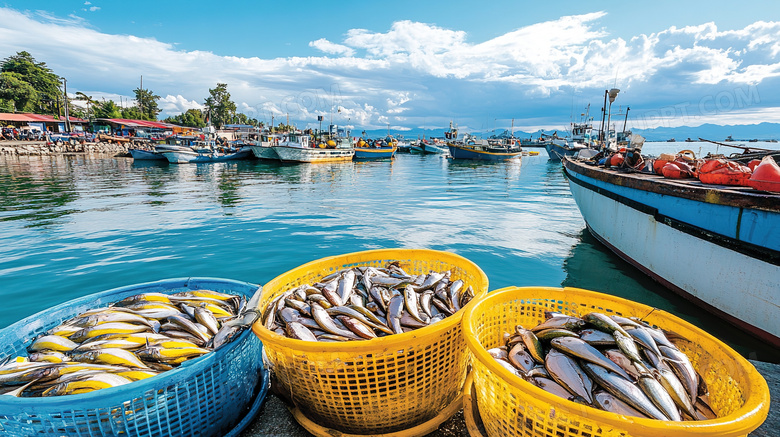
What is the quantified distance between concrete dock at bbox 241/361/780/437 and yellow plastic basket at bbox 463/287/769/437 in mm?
523

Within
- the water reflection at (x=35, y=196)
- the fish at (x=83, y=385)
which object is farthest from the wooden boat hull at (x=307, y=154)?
the fish at (x=83, y=385)

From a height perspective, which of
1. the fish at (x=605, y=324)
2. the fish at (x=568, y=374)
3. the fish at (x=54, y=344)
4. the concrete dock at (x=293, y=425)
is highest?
the fish at (x=605, y=324)

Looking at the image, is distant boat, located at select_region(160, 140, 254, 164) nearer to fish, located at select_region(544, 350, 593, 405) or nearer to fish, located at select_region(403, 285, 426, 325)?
fish, located at select_region(403, 285, 426, 325)

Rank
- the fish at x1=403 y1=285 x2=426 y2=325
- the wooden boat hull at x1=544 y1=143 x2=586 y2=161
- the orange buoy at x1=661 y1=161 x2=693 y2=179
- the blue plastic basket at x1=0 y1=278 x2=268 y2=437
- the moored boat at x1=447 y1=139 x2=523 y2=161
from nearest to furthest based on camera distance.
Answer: the blue plastic basket at x1=0 y1=278 x2=268 y2=437 → the fish at x1=403 y1=285 x2=426 y2=325 → the orange buoy at x1=661 y1=161 x2=693 y2=179 → the wooden boat hull at x1=544 y1=143 x2=586 y2=161 → the moored boat at x1=447 y1=139 x2=523 y2=161

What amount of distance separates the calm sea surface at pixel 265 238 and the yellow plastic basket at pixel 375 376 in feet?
13.6

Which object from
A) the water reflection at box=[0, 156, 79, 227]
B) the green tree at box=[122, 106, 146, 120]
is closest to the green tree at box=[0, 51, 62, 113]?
the green tree at box=[122, 106, 146, 120]

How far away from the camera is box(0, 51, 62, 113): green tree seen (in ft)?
189

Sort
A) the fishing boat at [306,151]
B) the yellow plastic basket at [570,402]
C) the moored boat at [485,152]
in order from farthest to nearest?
the moored boat at [485,152] < the fishing boat at [306,151] < the yellow plastic basket at [570,402]

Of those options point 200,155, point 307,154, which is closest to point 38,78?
point 200,155

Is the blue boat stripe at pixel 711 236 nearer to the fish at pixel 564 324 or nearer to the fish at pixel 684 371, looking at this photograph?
the fish at pixel 684 371

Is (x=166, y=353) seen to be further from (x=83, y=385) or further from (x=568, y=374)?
(x=568, y=374)

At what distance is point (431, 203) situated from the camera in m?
14.9

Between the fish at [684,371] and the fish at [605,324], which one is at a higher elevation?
the fish at [605,324]

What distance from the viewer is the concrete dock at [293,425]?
7.42ft
